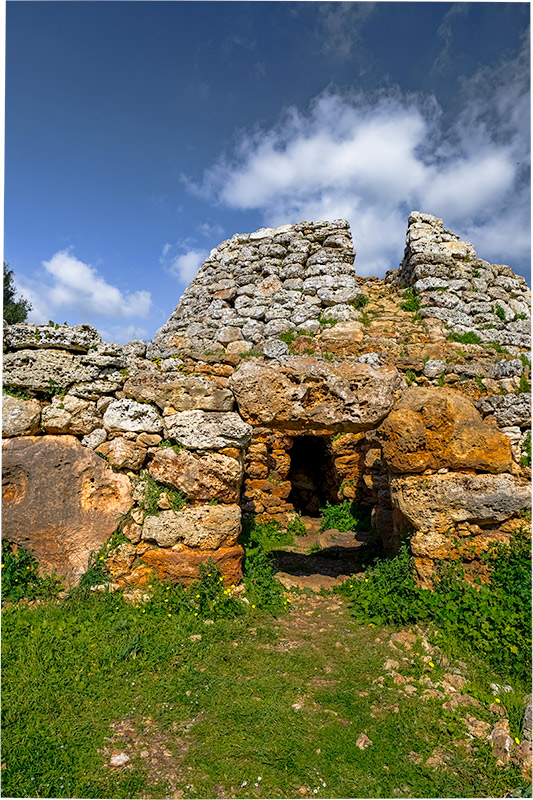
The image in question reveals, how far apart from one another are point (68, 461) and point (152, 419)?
1.12 metres

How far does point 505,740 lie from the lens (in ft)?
11.0

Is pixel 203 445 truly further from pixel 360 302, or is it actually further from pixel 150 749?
pixel 360 302

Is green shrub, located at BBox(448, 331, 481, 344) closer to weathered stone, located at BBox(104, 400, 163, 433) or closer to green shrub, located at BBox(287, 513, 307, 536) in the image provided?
green shrub, located at BBox(287, 513, 307, 536)

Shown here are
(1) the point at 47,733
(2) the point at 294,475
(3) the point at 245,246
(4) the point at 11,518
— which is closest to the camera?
(1) the point at 47,733

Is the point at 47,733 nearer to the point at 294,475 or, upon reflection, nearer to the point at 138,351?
the point at 138,351

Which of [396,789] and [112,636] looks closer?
[396,789]

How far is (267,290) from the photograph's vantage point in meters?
9.82

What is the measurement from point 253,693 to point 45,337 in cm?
482

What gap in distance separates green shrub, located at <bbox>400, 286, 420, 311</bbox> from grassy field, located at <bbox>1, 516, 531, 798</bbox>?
5.62 metres

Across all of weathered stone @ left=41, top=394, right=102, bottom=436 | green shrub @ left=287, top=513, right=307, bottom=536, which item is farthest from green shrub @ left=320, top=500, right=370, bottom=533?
weathered stone @ left=41, top=394, right=102, bottom=436

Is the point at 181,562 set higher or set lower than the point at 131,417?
lower

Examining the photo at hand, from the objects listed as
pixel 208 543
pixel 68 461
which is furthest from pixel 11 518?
pixel 208 543

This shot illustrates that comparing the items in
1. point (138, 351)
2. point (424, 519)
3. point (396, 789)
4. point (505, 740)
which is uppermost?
point (138, 351)

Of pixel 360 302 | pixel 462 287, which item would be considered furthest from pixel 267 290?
pixel 462 287
